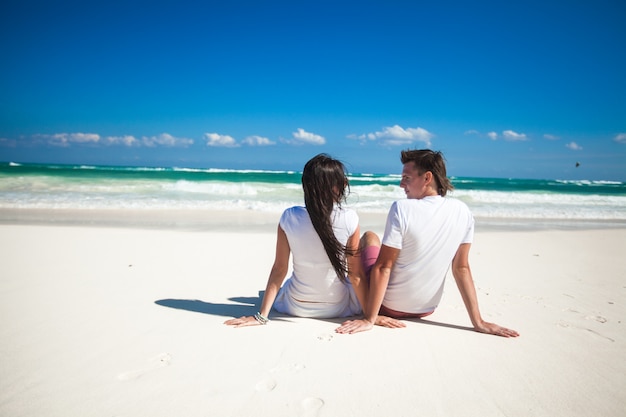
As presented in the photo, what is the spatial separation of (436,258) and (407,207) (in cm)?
45

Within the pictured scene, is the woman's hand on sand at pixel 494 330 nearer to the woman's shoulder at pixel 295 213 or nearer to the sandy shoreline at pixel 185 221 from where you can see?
the woman's shoulder at pixel 295 213

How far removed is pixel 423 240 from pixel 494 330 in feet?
3.13

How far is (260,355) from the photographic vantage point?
232cm

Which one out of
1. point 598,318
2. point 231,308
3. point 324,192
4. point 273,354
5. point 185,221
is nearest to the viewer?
point 273,354

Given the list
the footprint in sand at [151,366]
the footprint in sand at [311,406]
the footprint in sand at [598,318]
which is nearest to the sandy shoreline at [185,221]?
the footprint in sand at [598,318]

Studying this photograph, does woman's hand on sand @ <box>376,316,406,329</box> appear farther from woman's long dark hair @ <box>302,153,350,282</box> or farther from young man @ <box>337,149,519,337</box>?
woman's long dark hair @ <box>302,153,350,282</box>

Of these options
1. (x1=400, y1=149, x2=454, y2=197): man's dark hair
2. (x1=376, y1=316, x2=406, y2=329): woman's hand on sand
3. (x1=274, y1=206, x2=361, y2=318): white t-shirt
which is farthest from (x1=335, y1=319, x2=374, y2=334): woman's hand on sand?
(x1=400, y1=149, x2=454, y2=197): man's dark hair

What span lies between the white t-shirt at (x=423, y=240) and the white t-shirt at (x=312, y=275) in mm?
316

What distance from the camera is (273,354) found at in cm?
233

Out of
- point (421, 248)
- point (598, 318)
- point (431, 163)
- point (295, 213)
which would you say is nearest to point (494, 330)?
point (421, 248)

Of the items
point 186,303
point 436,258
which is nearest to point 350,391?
point 436,258

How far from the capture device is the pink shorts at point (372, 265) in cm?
280

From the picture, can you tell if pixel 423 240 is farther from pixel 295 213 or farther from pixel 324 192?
pixel 295 213

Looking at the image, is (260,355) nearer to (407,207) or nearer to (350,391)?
(350,391)
